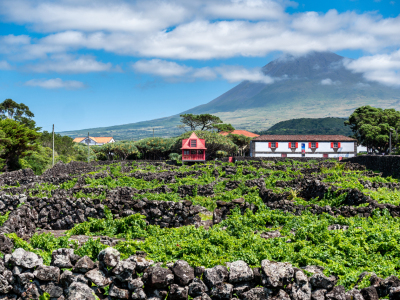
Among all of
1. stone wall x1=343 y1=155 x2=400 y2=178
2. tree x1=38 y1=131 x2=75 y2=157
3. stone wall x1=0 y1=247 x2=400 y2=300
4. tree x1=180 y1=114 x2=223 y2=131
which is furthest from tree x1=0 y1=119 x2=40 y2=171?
tree x1=180 y1=114 x2=223 y2=131

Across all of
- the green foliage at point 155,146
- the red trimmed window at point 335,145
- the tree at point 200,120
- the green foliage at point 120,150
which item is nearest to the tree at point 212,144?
the green foliage at point 155,146

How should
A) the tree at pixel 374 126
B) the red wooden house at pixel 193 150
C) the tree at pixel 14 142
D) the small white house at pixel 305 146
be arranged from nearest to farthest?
the tree at pixel 14 142
the red wooden house at pixel 193 150
the tree at pixel 374 126
the small white house at pixel 305 146

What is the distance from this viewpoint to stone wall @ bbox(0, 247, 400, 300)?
559cm

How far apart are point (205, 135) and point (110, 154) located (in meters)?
23.3

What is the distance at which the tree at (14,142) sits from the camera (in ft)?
144

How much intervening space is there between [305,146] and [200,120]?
1059 inches

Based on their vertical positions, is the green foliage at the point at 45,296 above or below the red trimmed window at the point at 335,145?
below

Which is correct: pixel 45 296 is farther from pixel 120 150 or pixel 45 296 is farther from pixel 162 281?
pixel 120 150

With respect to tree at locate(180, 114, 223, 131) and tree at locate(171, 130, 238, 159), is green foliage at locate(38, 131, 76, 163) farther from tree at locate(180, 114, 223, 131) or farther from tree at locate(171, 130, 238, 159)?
tree at locate(180, 114, 223, 131)

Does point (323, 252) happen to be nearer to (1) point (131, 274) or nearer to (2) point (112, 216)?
(1) point (131, 274)

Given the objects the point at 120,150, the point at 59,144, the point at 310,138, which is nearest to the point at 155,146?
the point at 120,150

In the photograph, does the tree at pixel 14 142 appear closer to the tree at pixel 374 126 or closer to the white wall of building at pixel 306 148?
the white wall of building at pixel 306 148

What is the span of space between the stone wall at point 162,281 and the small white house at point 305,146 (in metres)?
66.2

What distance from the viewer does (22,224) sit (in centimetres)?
1148
